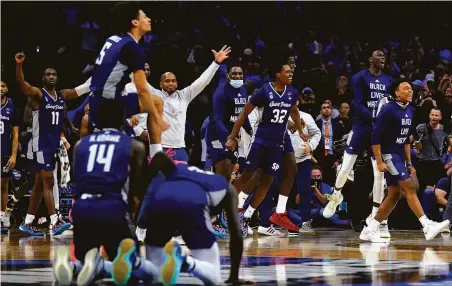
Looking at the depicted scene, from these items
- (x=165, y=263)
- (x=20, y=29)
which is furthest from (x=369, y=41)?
(x=165, y=263)

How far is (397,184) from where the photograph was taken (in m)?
12.5

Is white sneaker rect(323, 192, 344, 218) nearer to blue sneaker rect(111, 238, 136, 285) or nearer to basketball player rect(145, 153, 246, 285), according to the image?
basketball player rect(145, 153, 246, 285)

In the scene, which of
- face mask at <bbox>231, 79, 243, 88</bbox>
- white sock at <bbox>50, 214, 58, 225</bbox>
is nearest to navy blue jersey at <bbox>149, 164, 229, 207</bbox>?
white sock at <bbox>50, 214, 58, 225</bbox>

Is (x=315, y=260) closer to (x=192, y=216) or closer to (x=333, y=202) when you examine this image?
(x=192, y=216)

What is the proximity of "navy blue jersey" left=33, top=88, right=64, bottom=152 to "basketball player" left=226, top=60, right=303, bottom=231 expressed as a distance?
2642 mm

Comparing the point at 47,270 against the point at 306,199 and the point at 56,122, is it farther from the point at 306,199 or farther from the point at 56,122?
the point at 306,199

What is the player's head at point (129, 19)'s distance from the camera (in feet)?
29.8

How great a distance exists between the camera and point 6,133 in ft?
50.9

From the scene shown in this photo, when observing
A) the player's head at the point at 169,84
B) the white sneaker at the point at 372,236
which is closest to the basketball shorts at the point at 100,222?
the player's head at the point at 169,84

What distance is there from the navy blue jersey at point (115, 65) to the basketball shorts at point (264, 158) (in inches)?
161

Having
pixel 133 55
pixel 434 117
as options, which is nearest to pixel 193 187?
pixel 133 55

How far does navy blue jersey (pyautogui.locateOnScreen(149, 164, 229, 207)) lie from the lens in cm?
682

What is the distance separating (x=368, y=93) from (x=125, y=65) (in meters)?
5.35

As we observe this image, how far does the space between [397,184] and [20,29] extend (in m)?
10.5
